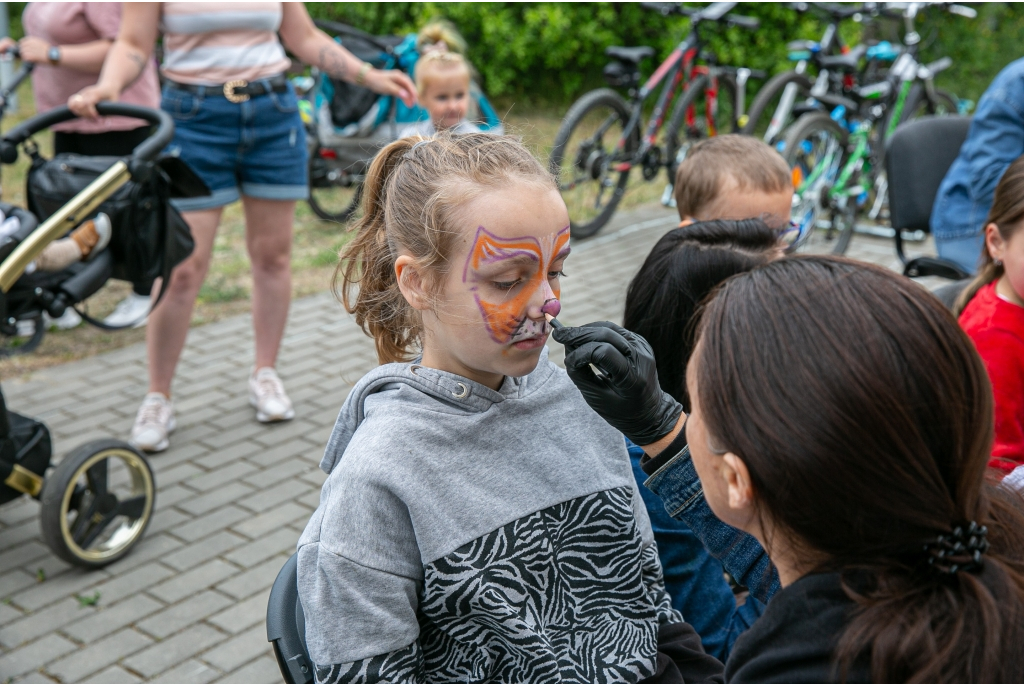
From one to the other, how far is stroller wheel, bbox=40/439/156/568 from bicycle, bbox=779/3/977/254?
4.27 meters

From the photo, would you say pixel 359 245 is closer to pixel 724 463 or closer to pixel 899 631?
pixel 724 463

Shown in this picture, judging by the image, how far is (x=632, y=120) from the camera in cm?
687

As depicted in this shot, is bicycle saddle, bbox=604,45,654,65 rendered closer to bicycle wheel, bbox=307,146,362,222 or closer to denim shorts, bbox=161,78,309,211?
bicycle wheel, bbox=307,146,362,222

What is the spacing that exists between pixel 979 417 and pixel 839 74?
618 centimetres

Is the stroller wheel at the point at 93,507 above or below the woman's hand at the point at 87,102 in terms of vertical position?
below

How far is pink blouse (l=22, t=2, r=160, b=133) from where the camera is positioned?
4.08 m

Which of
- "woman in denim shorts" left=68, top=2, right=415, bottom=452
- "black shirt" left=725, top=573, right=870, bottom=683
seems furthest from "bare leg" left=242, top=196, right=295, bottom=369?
"black shirt" left=725, top=573, right=870, bottom=683

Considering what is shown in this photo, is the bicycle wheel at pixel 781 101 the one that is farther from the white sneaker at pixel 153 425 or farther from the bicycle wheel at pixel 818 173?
the white sneaker at pixel 153 425

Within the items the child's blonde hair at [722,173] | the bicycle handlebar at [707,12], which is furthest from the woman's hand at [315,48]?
the bicycle handlebar at [707,12]

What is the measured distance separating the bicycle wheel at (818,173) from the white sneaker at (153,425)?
3.95 metres

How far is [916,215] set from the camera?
4.07 m

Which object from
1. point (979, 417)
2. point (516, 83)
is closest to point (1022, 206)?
point (979, 417)

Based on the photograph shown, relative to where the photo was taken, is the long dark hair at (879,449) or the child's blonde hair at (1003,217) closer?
the long dark hair at (879,449)

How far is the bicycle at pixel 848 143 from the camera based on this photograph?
622 cm
